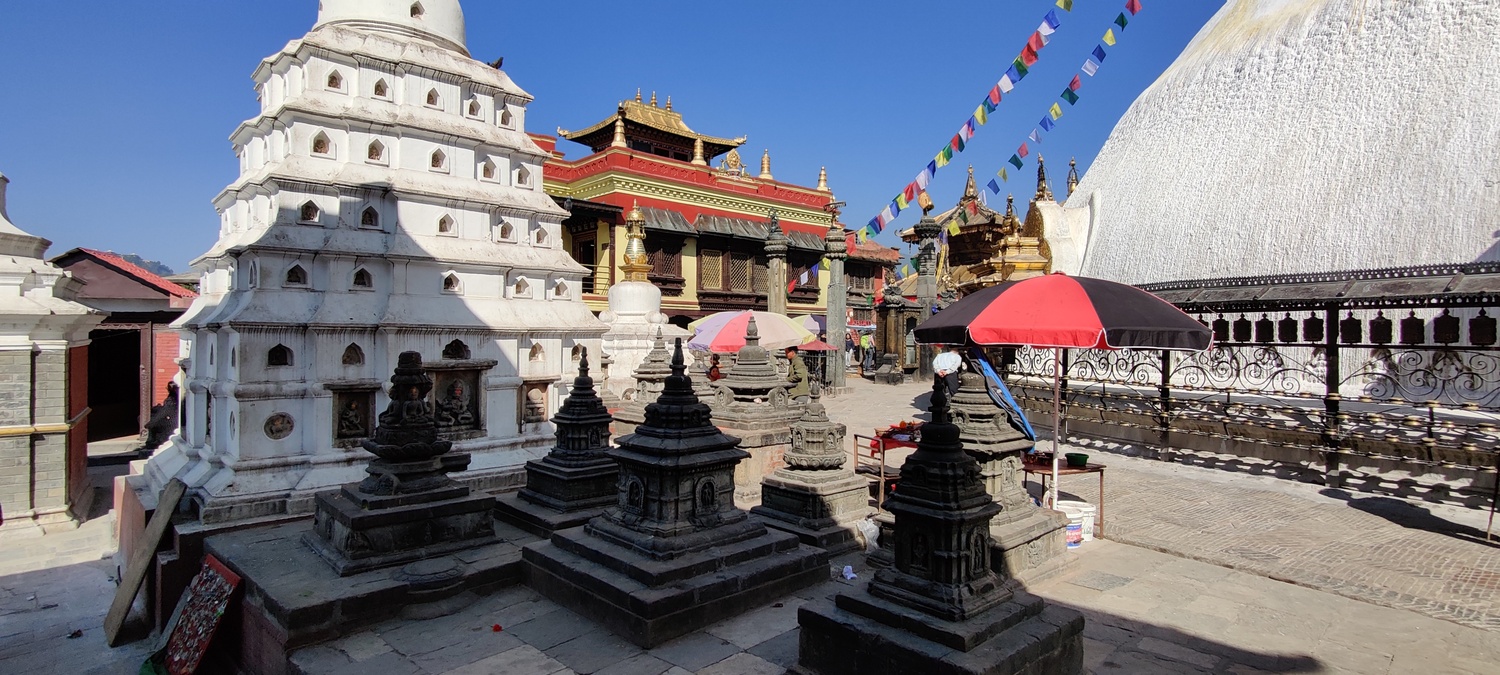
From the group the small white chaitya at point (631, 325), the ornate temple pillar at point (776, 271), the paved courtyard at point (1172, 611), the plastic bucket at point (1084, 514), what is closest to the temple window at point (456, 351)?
the paved courtyard at point (1172, 611)

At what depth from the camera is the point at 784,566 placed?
617cm

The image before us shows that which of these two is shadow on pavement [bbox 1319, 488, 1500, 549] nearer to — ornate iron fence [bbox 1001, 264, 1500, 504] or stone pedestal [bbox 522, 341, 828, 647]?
ornate iron fence [bbox 1001, 264, 1500, 504]

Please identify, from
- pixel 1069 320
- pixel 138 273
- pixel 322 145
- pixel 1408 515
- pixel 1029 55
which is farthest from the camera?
pixel 138 273

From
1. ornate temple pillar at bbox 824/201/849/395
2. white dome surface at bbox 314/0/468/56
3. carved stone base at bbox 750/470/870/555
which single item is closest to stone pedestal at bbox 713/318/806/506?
carved stone base at bbox 750/470/870/555

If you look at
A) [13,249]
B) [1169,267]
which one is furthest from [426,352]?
[1169,267]

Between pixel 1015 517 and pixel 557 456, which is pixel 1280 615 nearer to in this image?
pixel 1015 517

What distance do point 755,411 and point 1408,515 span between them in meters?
8.09

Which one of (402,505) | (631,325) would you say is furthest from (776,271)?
(402,505)

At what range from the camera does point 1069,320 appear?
23.9 ft

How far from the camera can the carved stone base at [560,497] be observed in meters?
7.49

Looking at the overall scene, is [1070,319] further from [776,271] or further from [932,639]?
[776,271]

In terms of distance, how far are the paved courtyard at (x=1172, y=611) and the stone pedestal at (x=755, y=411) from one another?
321 centimetres

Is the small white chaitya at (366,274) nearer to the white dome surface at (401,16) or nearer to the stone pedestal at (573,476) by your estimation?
the white dome surface at (401,16)

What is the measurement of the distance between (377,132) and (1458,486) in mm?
14467
